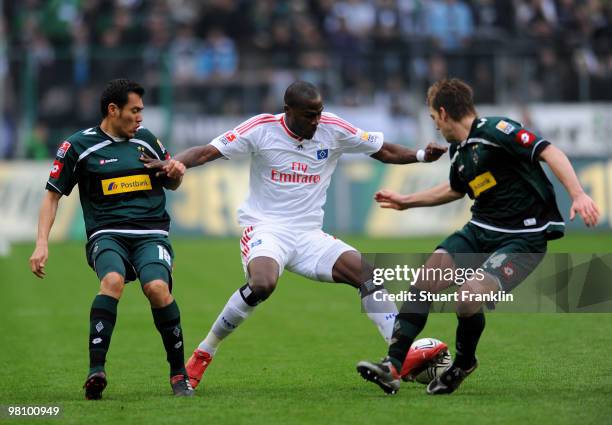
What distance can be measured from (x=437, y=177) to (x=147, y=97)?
6487 millimetres

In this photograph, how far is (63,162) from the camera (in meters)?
8.09

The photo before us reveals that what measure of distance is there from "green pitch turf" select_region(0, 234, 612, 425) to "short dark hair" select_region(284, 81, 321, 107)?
6.86 feet

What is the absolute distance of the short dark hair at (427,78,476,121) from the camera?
25.8 feet

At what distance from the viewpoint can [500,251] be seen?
764 cm

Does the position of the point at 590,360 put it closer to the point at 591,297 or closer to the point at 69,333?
the point at 591,297

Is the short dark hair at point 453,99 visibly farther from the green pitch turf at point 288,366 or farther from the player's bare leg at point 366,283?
the green pitch turf at point 288,366

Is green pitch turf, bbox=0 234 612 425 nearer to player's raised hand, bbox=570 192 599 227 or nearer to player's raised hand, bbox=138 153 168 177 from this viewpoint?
player's raised hand, bbox=570 192 599 227

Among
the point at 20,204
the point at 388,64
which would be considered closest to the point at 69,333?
the point at 20,204

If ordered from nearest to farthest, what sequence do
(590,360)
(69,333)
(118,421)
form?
1. (118,421)
2. (590,360)
3. (69,333)

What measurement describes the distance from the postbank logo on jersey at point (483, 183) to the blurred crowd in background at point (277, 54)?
16666mm

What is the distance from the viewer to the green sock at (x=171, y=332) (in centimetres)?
788

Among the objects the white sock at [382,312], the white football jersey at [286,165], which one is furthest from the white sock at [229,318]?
the white sock at [382,312]

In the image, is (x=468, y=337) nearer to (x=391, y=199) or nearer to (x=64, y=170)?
(x=391, y=199)

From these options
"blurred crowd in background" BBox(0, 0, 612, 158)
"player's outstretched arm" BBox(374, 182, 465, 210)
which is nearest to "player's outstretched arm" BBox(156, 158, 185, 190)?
"player's outstretched arm" BBox(374, 182, 465, 210)
